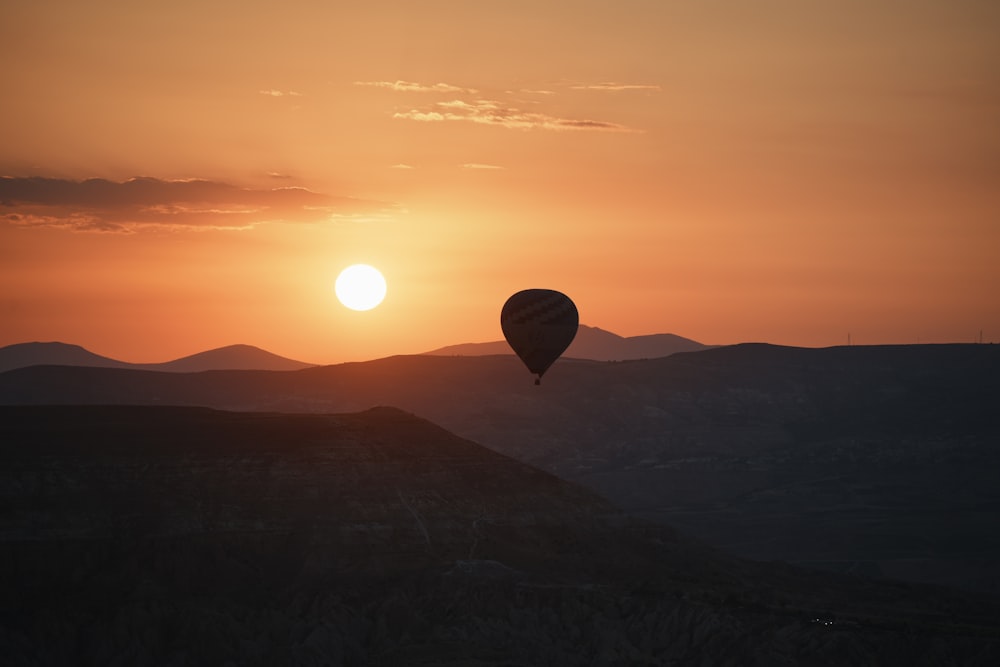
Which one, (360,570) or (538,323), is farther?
(538,323)

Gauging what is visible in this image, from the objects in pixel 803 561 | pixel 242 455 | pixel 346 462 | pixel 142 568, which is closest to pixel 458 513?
pixel 346 462

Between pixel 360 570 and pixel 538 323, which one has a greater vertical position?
pixel 538 323

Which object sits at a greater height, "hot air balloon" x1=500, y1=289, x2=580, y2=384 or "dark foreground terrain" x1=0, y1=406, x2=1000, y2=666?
"hot air balloon" x1=500, y1=289, x2=580, y2=384

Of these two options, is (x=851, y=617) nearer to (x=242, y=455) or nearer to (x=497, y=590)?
(x=497, y=590)

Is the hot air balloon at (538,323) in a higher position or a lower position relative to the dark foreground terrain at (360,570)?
higher

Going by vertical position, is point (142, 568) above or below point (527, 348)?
below
